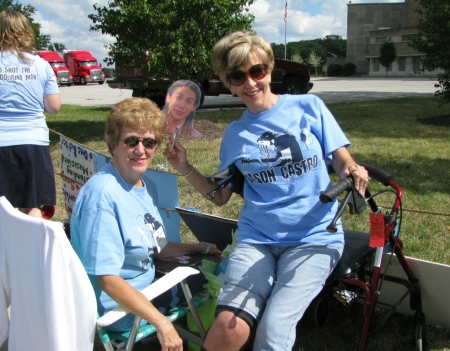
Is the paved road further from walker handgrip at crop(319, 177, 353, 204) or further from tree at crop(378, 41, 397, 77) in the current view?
tree at crop(378, 41, 397, 77)

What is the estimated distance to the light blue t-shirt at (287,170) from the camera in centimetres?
239

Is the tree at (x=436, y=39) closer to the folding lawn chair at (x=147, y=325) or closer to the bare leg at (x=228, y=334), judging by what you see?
the folding lawn chair at (x=147, y=325)

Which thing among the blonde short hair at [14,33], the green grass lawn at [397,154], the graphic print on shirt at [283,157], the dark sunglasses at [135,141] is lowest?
the green grass lawn at [397,154]

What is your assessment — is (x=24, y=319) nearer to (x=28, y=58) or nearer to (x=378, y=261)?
(x=378, y=261)

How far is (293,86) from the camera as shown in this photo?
15359 millimetres

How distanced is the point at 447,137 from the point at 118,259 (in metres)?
7.93

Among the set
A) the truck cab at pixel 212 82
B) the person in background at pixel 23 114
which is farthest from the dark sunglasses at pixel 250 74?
the truck cab at pixel 212 82

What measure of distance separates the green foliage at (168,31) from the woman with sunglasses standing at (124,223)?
654 centimetres

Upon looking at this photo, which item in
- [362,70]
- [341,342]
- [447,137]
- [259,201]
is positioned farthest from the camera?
[362,70]

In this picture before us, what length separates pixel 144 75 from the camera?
366 inches

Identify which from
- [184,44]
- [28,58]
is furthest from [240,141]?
[184,44]

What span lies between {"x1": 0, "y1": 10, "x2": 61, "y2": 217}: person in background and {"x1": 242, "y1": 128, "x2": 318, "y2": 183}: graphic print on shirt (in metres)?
2.06

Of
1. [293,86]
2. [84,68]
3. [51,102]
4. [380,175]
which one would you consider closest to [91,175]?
[51,102]

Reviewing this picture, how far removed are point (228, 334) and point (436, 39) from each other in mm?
10285
